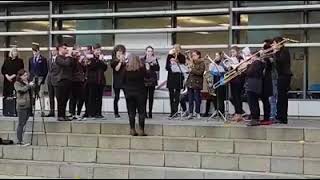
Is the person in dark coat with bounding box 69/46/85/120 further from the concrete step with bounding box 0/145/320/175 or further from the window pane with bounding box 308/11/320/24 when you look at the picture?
the window pane with bounding box 308/11/320/24

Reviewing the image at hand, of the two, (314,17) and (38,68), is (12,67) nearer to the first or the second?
(38,68)

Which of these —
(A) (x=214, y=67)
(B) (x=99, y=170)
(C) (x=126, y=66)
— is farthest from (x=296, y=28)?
(B) (x=99, y=170)

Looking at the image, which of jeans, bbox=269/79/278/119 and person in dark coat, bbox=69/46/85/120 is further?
person in dark coat, bbox=69/46/85/120

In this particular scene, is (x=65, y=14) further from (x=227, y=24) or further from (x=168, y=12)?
(x=227, y=24)

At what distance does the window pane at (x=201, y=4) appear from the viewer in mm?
17281

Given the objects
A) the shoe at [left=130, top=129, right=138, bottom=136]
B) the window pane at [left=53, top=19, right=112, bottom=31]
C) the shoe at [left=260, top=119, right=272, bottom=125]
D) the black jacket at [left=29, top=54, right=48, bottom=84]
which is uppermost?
the window pane at [left=53, top=19, right=112, bottom=31]

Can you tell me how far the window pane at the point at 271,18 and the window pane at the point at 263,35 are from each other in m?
0.24

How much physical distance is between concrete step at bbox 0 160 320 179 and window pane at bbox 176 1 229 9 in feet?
24.3

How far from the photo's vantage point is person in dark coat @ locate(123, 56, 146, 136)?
1238cm

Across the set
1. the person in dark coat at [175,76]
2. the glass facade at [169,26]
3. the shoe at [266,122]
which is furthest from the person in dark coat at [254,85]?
the glass facade at [169,26]

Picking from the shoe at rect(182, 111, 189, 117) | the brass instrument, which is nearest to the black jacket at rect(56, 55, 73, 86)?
the shoe at rect(182, 111, 189, 117)

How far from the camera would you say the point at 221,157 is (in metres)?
11.1

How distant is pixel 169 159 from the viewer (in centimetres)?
1141

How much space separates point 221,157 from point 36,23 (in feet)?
33.3
